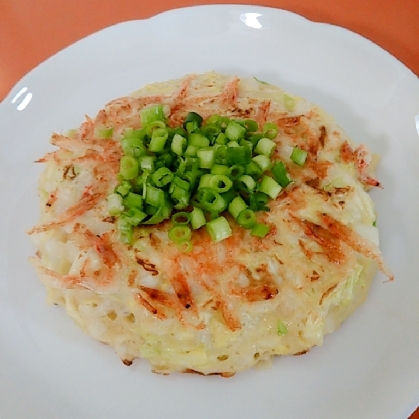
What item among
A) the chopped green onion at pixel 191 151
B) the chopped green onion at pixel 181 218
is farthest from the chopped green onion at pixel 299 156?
the chopped green onion at pixel 181 218

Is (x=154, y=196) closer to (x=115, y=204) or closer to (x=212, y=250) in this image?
(x=115, y=204)

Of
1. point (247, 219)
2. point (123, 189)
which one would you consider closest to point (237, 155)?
point (247, 219)

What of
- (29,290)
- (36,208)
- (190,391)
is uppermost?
(36,208)

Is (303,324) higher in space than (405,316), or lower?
higher

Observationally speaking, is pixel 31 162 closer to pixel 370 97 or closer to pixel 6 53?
pixel 6 53

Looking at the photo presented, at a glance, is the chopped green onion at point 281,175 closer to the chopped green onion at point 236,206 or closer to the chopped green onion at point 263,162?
the chopped green onion at point 263,162

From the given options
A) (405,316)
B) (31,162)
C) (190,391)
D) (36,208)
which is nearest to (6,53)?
(31,162)

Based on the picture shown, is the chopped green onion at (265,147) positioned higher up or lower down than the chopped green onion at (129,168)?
lower down
